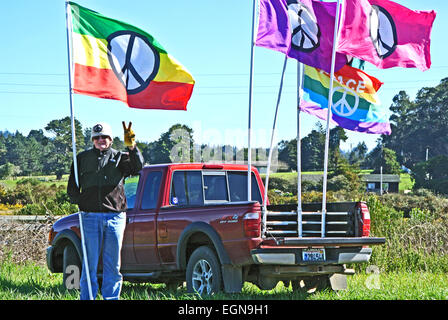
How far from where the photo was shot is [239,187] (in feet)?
36.9

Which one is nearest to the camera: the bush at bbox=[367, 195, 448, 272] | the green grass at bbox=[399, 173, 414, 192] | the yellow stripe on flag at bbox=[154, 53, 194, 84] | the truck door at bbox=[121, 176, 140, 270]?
the yellow stripe on flag at bbox=[154, 53, 194, 84]

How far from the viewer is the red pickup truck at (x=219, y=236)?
8992 millimetres

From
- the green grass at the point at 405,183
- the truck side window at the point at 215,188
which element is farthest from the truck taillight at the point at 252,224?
the green grass at the point at 405,183

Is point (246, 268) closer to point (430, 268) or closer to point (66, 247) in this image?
point (66, 247)

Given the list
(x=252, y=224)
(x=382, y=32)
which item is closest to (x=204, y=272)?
(x=252, y=224)

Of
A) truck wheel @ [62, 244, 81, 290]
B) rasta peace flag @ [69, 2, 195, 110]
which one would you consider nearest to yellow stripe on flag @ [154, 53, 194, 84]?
rasta peace flag @ [69, 2, 195, 110]

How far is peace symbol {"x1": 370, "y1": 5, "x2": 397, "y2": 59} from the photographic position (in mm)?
11133

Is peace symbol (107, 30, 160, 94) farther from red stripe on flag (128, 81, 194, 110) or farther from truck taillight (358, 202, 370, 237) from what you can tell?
Result: truck taillight (358, 202, 370, 237)

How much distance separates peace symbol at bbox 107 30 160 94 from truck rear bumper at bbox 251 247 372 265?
2.60 meters

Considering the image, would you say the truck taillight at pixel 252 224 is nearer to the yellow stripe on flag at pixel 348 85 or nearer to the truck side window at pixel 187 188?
the truck side window at pixel 187 188

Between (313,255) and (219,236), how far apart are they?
1.24 meters

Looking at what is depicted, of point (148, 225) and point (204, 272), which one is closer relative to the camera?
point (204, 272)

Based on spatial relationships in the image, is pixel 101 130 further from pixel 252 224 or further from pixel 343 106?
pixel 343 106
